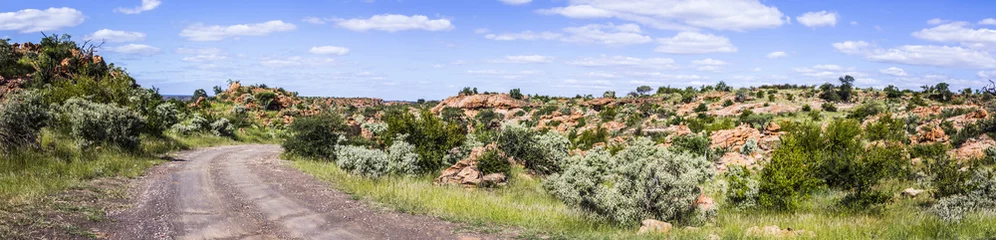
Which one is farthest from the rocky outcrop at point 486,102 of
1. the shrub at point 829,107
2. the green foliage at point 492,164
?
the green foliage at point 492,164

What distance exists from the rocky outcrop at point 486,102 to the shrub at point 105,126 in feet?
185

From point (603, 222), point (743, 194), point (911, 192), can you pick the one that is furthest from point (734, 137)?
point (603, 222)

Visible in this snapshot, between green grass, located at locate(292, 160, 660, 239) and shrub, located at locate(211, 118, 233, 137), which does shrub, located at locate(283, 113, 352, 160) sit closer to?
green grass, located at locate(292, 160, 660, 239)

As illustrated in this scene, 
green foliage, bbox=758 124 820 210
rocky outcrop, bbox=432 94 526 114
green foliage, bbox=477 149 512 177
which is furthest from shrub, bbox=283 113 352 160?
rocky outcrop, bbox=432 94 526 114

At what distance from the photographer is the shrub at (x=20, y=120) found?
55.7 feet

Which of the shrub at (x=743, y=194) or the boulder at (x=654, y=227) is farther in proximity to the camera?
the shrub at (x=743, y=194)

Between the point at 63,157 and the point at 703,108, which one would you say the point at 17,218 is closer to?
the point at 63,157

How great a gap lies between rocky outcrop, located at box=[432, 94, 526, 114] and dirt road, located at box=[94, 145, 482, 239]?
6350 cm

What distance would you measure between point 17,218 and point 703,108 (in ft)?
201

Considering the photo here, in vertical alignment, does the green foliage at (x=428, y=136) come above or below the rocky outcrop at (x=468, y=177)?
above

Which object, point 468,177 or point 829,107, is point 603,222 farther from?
point 829,107

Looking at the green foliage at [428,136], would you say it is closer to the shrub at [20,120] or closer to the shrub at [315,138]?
the shrub at [315,138]

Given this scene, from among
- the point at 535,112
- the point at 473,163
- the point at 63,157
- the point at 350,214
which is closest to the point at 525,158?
the point at 473,163

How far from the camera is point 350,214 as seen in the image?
11461 mm
